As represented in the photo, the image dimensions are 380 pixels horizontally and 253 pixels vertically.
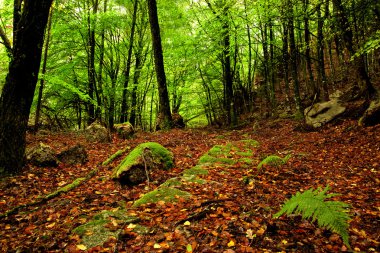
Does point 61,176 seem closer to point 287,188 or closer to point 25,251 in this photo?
point 25,251

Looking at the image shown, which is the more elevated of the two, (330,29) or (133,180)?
(330,29)

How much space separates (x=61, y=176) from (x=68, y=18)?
11077 millimetres

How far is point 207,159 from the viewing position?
282 inches

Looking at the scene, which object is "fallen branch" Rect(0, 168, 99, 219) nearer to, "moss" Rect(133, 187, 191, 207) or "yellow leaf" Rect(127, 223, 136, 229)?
"moss" Rect(133, 187, 191, 207)

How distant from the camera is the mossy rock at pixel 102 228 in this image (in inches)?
130

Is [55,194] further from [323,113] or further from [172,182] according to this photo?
[323,113]

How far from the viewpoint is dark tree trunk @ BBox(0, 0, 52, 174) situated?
218 inches

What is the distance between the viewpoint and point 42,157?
6.55 m

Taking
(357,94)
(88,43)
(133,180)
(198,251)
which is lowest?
(198,251)

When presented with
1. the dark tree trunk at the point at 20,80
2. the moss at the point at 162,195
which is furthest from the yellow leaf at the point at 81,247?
the dark tree trunk at the point at 20,80

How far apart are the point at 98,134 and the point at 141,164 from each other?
5.73m

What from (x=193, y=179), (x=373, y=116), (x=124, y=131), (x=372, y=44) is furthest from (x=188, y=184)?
(x=373, y=116)

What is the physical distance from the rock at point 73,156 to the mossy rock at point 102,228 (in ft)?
11.9

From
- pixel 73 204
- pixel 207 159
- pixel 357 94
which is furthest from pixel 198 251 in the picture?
pixel 357 94
